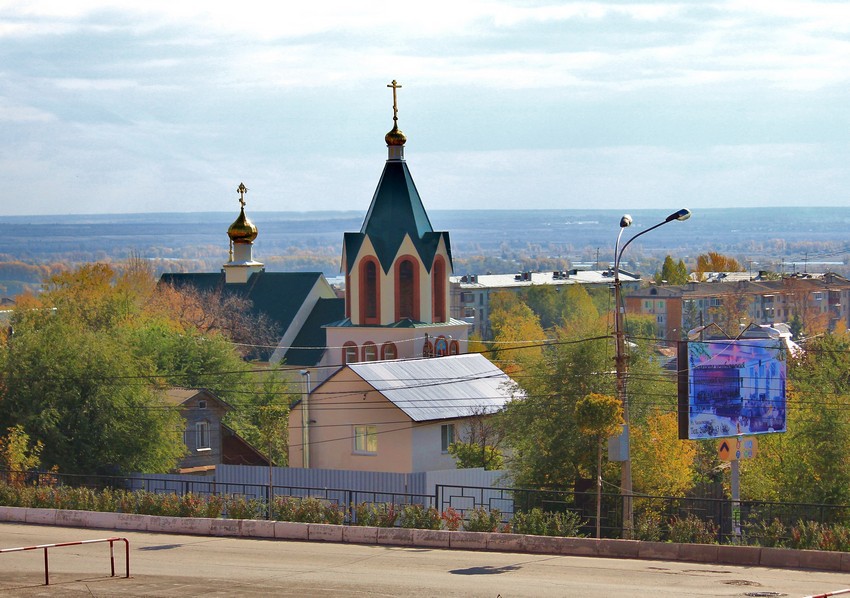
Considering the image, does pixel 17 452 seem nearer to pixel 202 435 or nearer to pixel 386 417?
pixel 386 417

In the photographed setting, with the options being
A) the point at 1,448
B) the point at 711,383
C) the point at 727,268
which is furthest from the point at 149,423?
the point at 727,268

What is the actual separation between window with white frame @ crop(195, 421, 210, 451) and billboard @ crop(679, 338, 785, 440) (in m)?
17.3

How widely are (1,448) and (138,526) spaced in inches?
400

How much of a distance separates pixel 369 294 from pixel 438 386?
1117 cm

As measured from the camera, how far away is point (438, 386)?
3778 centimetres

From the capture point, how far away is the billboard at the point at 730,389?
95.1 feet

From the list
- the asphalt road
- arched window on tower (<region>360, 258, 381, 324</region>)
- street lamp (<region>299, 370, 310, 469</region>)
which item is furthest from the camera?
arched window on tower (<region>360, 258, 381, 324</region>)

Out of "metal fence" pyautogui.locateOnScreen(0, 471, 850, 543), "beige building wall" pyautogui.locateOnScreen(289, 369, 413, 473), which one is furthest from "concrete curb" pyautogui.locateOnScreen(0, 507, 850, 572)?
"beige building wall" pyautogui.locateOnScreen(289, 369, 413, 473)

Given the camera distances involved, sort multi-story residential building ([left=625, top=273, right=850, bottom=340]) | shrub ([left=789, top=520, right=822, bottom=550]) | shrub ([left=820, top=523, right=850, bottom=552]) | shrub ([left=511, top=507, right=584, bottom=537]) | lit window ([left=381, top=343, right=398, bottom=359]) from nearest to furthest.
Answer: shrub ([left=820, top=523, right=850, bottom=552]), shrub ([left=789, top=520, right=822, bottom=550]), shrub ([left=511, top=507, right=584, bottom=537]), lit window ([left=381, top=343, right=398, bottom=359]), multi-story residential building ([left=625, top=273, right=850, bottom=340])

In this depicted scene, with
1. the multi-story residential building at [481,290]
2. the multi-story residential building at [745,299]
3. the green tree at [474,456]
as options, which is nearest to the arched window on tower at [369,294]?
the green tree at [474,456]

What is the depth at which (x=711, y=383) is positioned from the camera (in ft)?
95.7

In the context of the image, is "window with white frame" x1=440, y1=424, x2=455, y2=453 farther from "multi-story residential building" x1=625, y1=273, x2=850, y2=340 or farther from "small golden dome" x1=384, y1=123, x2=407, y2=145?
"multi-story residential building" x1=625, y1=273, x2=850, y2=340

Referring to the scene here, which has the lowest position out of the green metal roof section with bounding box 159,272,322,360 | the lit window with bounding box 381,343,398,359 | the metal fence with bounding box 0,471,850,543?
the metal fence with bounding box 0,471,850,543

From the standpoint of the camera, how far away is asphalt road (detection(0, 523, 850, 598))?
56.2 ft
